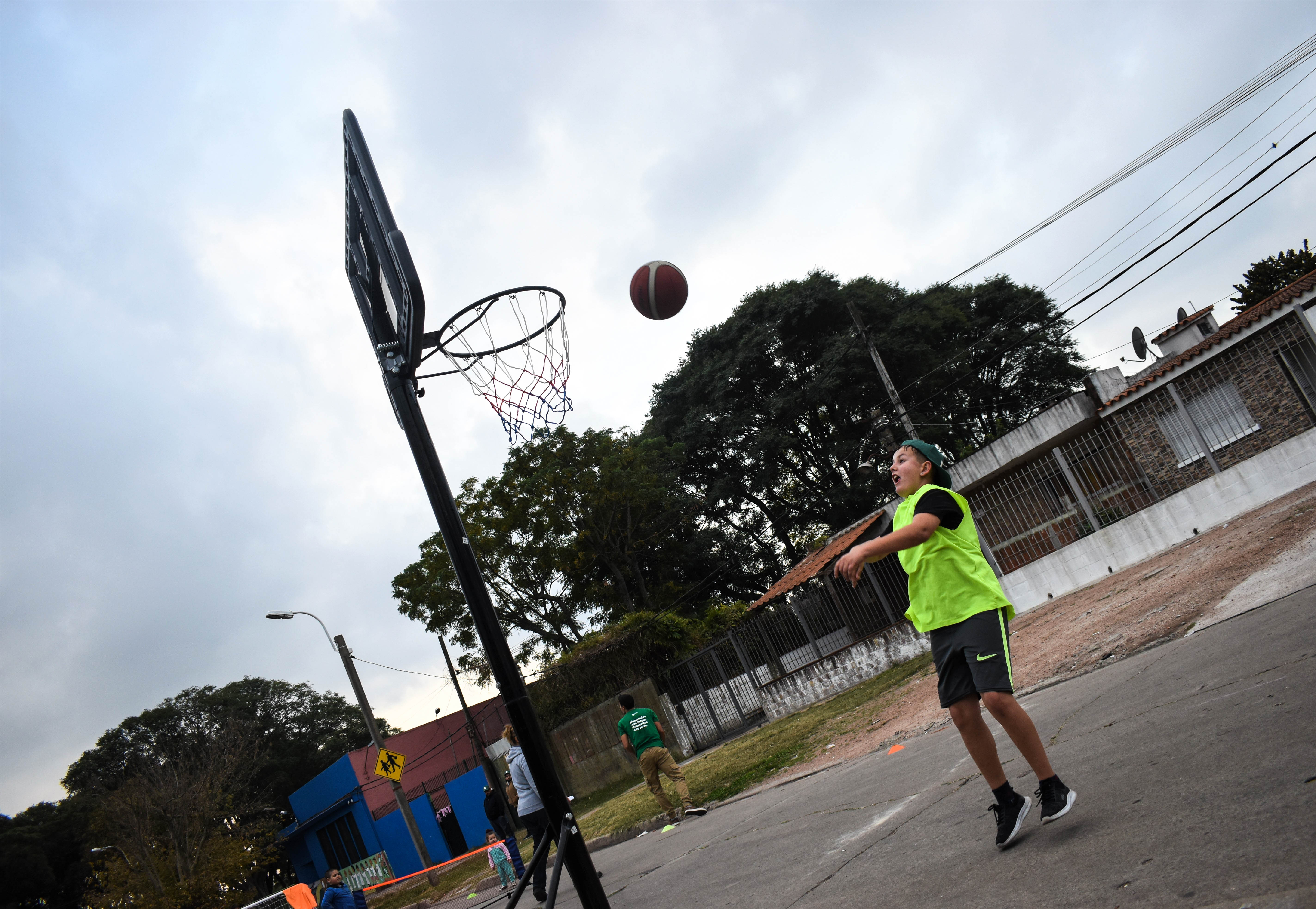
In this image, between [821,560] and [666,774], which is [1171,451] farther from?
[666,774]

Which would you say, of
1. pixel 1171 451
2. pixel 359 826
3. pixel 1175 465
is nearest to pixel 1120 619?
pixel 1175 465

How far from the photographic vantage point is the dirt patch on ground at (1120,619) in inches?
321

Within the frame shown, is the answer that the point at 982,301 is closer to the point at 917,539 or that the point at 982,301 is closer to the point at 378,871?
the point at 378,871

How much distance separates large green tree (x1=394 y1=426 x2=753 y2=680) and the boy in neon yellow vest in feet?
86.2

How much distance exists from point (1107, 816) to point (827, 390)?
1138 inches

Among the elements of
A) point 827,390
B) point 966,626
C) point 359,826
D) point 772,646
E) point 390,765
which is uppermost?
point 827,390

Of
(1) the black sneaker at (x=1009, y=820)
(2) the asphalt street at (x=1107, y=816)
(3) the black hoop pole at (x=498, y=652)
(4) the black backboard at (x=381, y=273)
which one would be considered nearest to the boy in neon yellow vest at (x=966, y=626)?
(1) the black sneaker at (x=1009, y=820)

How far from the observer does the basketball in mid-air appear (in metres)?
8.80

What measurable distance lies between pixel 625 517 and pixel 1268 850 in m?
28.7

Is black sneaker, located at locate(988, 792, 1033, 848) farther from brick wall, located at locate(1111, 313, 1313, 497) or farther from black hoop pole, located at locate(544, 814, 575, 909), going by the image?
brick wall, located at locate(1111, 313, 1313, 497)

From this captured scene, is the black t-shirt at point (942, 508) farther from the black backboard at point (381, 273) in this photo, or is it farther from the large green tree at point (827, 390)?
the large green tree at point (827, 390)

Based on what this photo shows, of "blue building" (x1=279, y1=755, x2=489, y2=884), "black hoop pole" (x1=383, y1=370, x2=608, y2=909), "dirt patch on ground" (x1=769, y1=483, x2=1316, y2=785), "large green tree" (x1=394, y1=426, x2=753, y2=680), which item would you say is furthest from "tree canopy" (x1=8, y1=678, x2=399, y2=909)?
"black hoop pole" (x1=383, y1=370, x2=608, y2=909)

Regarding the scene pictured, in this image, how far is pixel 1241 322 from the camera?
683 inches

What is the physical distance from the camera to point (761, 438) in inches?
1302
